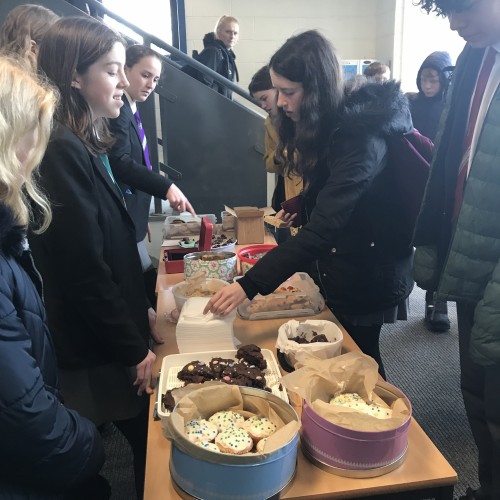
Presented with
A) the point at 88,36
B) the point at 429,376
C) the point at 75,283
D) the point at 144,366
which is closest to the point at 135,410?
the point at 144,366

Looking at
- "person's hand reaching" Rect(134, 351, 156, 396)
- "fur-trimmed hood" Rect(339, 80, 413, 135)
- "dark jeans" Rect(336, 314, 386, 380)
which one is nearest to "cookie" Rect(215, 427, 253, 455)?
"person's hand reaching" Rect(134, 351, 156, 396)

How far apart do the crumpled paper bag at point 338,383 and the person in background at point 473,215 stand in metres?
0.31

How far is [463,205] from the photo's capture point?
1121mm

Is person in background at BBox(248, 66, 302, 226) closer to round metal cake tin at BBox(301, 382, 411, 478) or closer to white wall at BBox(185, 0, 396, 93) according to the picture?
round metal cake tin at BBox(301, 382, 411, 478)

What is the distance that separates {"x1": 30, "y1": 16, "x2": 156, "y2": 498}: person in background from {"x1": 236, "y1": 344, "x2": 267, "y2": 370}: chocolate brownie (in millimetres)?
236

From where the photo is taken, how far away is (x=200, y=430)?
855mm

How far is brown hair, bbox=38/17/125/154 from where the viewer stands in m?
1.20

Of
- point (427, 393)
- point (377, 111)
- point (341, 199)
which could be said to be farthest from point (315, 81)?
point (427, 393)

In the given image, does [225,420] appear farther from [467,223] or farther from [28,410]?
[467,223]

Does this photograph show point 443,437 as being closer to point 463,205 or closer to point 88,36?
point 463,205

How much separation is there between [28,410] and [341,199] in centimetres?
91

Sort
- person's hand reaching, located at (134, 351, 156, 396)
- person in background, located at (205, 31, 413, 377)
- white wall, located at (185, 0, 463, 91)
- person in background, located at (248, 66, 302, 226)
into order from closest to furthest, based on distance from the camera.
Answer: person's hand reaching, located at (134, 351, 156, 396)
person in background, located at (205, 31, 413, 377)
person in background, located at (248, 66, 302, 226)
white wall, located at (185, 0, 463, 91)

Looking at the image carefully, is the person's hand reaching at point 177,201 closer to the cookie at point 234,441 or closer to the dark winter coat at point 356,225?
the dark winter coat at point 356,225

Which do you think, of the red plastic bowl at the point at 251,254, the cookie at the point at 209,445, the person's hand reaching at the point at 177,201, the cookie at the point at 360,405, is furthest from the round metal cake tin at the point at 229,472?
the person's hand reaching at the point at 177,201
